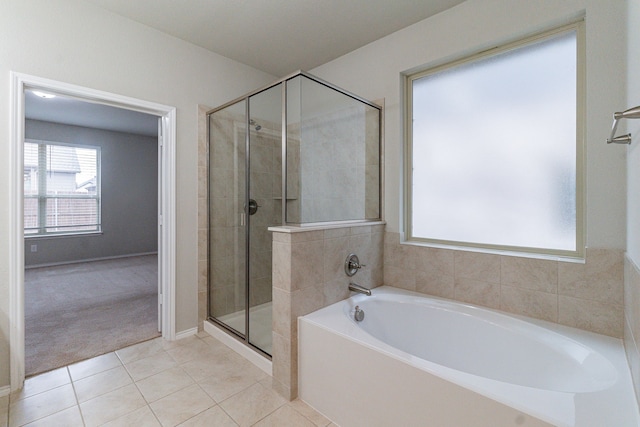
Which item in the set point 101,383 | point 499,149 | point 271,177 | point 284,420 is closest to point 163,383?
point 101,383

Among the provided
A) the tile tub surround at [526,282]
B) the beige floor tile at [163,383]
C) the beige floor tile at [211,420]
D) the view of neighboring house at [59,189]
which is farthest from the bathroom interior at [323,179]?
the view of neighboring house at [59,189]

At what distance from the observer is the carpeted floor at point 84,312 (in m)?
2.27

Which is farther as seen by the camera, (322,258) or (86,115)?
(86,115)

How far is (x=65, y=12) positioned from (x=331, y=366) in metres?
2.82

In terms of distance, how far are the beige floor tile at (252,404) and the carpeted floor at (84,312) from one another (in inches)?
49.2

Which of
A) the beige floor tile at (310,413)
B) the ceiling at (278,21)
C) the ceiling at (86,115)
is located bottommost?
the beige floor tile at (310,413)

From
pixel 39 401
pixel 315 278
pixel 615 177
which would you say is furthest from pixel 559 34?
pixel 39 401

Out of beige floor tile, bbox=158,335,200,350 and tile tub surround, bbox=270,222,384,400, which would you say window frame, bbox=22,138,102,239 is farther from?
tile tub surround, bbox=270,222,384,400

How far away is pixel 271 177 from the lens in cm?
226

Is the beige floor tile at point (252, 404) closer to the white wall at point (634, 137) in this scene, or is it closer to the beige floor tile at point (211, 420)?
the beige floor tile at point (211, 420)

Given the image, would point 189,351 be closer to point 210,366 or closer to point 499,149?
point 210,366

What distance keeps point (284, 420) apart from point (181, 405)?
61 cm

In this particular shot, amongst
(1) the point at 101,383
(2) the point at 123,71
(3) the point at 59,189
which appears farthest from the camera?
(3) the point at 59,189

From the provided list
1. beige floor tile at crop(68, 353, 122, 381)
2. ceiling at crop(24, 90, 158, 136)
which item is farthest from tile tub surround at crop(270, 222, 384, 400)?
ceiling at crop(24, 90, 158, 136)
